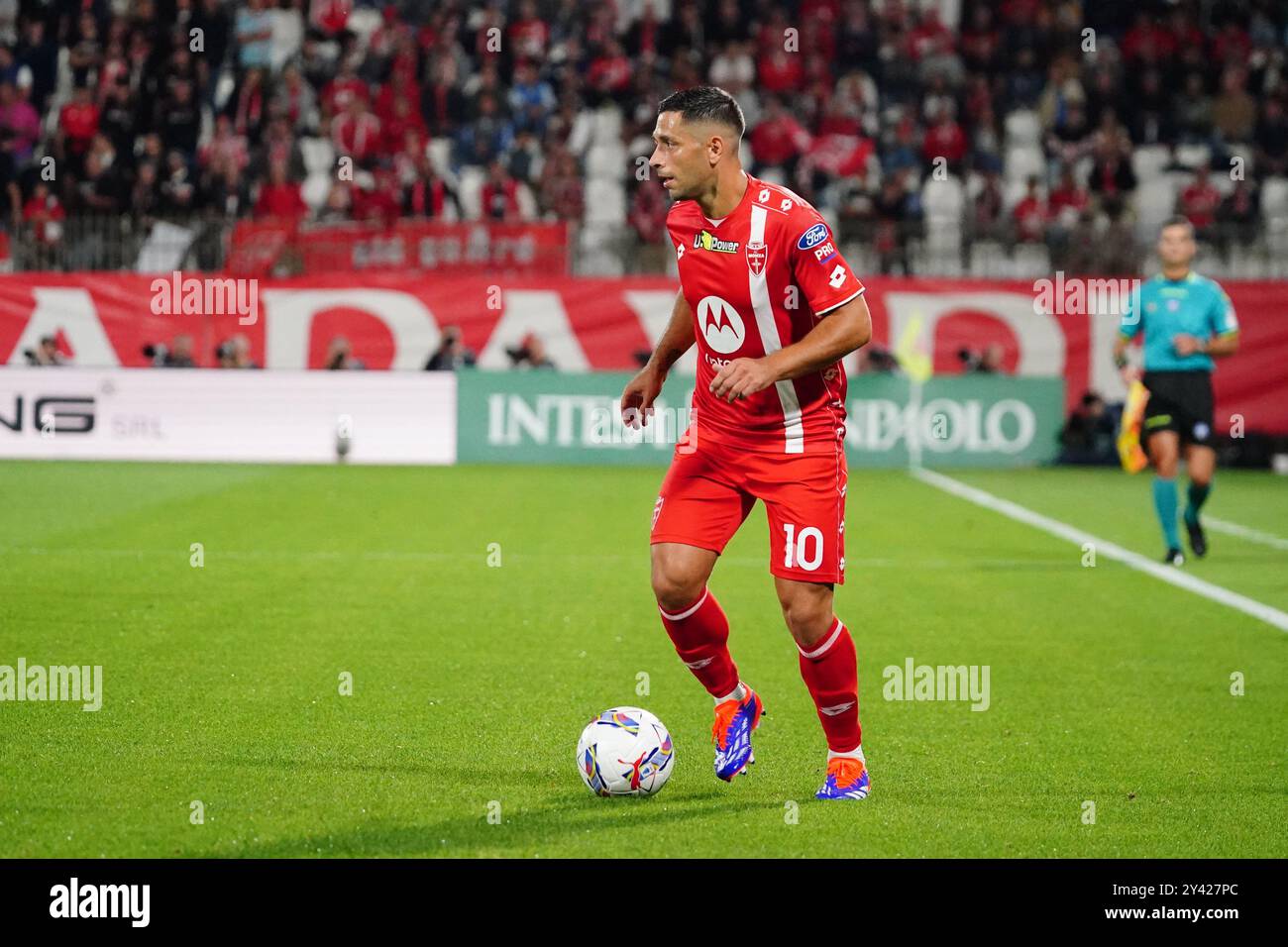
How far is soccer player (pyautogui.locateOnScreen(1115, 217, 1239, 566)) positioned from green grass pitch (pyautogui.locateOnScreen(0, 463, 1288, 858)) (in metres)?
0.74

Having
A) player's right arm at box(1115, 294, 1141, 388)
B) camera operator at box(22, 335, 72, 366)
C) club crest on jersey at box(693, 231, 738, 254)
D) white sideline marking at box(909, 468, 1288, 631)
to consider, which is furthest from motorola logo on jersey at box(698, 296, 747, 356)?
camera operator at box(22, 335, 72, 366)

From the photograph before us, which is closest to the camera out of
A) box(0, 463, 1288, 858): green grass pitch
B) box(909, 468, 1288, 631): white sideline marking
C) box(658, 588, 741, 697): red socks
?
box(0, 463, 1288, 858): green grass pitch

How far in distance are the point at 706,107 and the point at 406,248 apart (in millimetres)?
17700

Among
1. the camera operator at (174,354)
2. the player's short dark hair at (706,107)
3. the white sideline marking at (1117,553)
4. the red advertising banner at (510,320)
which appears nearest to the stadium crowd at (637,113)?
the red advertising banner at (510,320)

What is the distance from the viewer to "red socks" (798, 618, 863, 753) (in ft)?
18.9

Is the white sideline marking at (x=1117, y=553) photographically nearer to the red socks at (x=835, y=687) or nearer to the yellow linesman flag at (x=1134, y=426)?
the yellow linesman flag at (x=1134, y=426)

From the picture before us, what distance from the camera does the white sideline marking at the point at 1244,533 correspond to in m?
14.1

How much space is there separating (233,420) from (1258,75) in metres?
16.1

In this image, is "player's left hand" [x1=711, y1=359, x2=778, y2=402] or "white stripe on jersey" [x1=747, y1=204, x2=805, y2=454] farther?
"white stripe on jersey" [x1=747, y1=204, x2=805, y2=454]

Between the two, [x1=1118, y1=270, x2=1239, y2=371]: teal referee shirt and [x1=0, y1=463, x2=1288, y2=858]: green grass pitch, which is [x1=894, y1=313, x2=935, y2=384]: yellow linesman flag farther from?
[x1=1118, y1=270, x2=1239, y2=371]: teal referee shirt

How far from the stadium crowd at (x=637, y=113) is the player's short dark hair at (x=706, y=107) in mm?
17439

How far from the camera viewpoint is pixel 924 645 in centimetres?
895

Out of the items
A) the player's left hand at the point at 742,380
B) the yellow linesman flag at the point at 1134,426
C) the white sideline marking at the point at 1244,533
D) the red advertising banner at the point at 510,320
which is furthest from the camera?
the red advertising banner at the point at 510,320

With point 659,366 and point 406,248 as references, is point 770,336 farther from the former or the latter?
point 406,248
